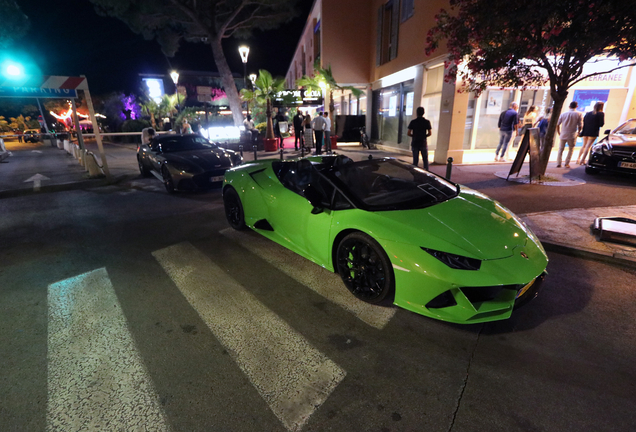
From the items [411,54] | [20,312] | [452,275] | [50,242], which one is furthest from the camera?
[411,54]

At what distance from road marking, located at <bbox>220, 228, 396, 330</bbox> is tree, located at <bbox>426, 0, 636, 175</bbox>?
18.6 feet

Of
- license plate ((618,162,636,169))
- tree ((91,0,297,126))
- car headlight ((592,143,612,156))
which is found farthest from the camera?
tree ((91,0,297,126))

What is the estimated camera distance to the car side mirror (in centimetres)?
349

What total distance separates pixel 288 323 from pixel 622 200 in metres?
7.51

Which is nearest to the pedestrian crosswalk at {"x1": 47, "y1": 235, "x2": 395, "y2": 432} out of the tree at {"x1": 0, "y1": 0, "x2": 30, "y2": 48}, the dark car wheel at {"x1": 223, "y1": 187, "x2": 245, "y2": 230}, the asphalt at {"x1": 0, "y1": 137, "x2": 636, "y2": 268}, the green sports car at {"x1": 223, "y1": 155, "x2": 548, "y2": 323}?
the green sports car at {"x1": 223, "y1": 155, "x2": 548, "y2": 323}

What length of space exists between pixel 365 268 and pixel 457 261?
2.85ft

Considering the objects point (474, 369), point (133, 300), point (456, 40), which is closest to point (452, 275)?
point (474, 369)

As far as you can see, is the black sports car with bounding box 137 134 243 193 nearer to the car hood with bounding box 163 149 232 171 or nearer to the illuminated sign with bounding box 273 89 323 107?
the car hood with bounding box 163 149 232 171

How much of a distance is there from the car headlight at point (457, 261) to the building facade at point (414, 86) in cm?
789

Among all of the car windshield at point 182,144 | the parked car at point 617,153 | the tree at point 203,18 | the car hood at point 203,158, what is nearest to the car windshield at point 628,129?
the parked car at point 617,153

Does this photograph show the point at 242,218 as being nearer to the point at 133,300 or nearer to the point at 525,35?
the point at 133,300

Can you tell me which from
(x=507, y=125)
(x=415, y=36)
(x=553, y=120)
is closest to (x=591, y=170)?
(x=553, y=120)

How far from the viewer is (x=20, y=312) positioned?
321 centimetres

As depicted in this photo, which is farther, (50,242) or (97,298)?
(50,242)
